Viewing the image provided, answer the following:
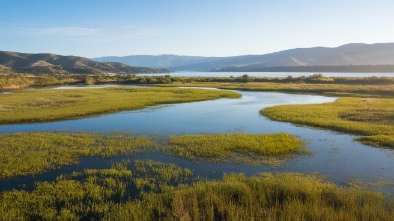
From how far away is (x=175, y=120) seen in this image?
28516mm

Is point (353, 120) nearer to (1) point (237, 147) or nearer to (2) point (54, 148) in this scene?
(1) point (237, 147)

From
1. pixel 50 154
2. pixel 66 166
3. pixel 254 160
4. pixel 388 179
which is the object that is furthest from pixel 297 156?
pixel 50 154

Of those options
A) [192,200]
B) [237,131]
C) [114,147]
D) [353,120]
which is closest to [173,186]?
[192,200]

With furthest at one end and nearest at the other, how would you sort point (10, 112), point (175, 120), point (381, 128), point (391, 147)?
1. point (10, 112)
2. point (175, 120)
3. point (381, 128)
4. point (391, 147)

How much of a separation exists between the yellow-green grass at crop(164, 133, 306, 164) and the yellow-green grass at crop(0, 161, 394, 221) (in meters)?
3.33

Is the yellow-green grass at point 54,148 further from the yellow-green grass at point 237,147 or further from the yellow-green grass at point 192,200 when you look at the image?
the yellow-green grass at point 192,200

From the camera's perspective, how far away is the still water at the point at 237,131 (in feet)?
45.6

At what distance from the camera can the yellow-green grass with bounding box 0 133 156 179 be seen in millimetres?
14336

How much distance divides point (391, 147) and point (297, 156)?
6650 millimetres

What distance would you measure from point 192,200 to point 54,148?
11718 mm

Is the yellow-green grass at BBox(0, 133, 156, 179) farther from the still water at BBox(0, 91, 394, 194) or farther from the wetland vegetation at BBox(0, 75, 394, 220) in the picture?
the still water at BBox(0, 91, 394, 194)

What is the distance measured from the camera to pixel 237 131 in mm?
23547

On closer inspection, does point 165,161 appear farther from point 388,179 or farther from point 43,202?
point 388,179

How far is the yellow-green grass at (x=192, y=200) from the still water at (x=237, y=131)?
4.70 ft
